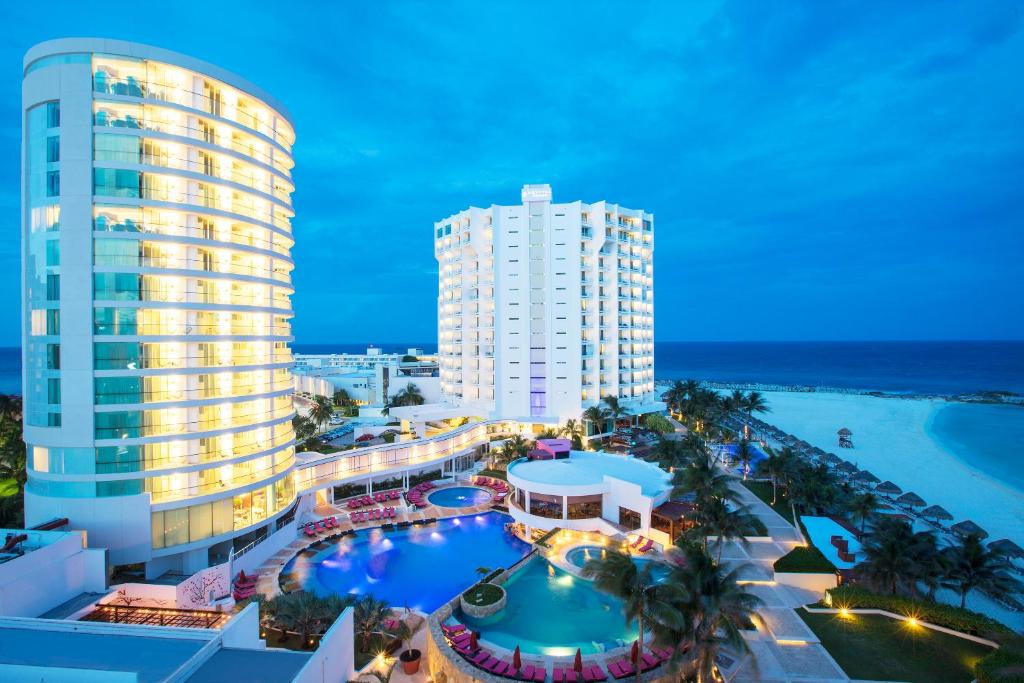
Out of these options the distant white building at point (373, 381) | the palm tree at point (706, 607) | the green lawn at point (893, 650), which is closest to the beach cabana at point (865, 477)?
the green lawn at point (893, 650)

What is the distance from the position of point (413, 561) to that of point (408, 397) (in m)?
49.7

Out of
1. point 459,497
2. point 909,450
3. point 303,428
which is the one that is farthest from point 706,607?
point 909,450

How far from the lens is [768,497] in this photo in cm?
4222

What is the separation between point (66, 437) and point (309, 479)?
16.1m

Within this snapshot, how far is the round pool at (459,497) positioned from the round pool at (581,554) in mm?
12047

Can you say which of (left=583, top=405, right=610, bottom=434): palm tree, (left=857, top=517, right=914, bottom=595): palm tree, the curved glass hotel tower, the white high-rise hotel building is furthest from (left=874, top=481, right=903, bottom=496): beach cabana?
the curved glass hotel tower

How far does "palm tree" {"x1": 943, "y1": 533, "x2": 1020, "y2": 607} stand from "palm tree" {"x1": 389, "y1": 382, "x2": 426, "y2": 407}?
6804 cm

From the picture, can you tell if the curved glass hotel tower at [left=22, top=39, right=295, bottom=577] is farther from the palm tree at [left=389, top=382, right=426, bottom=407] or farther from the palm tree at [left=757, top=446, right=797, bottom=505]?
the palm tree at [left=389, top=382, right=426, bottom=407]

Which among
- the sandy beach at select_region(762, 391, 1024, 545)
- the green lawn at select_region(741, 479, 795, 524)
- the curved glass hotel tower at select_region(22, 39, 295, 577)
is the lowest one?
the sandy beach at select_region(762, 391, 1024, 545)

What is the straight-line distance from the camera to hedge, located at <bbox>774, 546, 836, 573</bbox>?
1089 inches

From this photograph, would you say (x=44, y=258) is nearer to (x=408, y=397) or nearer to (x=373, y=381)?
(x=408, y=397)

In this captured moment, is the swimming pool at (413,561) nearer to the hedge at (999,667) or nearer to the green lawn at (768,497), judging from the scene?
the green lawn at (768,497)

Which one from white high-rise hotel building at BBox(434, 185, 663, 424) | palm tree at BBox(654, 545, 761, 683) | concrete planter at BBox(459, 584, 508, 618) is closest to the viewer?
palm tree at BBox(654, 545, 761, 683)

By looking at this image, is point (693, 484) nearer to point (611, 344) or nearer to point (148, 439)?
point (148, 439)
